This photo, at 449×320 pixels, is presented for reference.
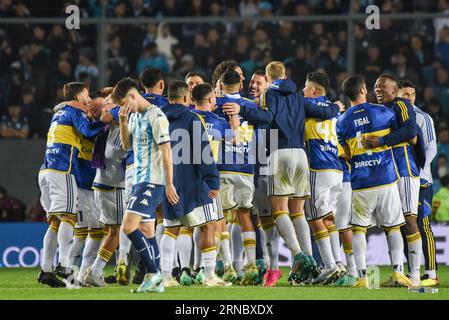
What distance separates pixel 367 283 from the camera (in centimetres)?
1059

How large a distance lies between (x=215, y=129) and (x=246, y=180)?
0.62 meters

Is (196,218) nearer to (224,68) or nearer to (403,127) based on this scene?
(403,127)

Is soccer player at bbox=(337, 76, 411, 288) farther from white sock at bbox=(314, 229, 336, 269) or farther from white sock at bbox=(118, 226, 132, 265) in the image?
white sock at bbox=(118, 226, 132, 265)

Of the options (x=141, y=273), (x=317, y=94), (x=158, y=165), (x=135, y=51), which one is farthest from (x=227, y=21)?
(x=158, y=165)

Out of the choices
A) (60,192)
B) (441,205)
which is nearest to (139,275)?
(60,192)

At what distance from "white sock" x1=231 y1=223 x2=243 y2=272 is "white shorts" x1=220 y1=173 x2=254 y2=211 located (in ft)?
1.93

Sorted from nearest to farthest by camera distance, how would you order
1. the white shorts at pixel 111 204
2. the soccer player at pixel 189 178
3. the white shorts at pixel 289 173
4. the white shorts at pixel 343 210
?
the soccer player at pixel 189 178
the white shorts at pixel 111 204
the white shorts at pixel 289 173
the white shorts at pixel 343 210

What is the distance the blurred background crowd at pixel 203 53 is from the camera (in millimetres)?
15953

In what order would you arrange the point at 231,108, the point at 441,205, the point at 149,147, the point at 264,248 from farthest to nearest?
the point at 441,205 → the point at 264,248 → the point at 231,108 → the point at 149,147

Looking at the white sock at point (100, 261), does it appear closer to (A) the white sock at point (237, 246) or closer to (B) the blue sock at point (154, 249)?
(B) the blue sock at point (154, 249)

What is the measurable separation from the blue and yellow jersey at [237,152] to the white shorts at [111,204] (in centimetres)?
104

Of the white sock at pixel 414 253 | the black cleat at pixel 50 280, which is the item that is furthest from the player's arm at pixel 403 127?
the black cleat at pixel 50 280

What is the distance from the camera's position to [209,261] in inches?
424

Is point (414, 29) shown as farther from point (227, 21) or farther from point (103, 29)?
point (103, 29)
